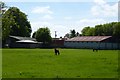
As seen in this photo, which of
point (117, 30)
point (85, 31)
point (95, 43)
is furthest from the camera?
point (85, 31)

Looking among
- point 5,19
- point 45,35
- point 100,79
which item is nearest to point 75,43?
point 45,35

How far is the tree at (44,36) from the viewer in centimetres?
13225

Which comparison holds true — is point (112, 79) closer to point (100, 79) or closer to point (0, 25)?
point (100, 79)

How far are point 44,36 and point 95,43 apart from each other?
22810mm

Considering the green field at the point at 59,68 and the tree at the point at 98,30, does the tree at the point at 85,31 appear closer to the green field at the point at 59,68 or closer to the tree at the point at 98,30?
the tree at the point at 98,30

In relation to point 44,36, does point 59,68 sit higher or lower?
lower

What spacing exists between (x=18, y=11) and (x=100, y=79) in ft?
382

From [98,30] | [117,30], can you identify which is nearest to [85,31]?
[98,30]

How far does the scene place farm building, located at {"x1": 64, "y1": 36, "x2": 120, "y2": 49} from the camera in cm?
13175

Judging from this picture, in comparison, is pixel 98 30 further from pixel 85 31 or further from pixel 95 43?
pixel 95 43

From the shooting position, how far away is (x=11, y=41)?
128 metres

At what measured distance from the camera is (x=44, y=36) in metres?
132

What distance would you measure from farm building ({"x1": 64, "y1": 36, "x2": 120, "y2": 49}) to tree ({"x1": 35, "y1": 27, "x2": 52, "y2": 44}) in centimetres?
1225

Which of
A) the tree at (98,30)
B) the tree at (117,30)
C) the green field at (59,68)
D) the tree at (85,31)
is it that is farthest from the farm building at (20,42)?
the green field at (59,68)
